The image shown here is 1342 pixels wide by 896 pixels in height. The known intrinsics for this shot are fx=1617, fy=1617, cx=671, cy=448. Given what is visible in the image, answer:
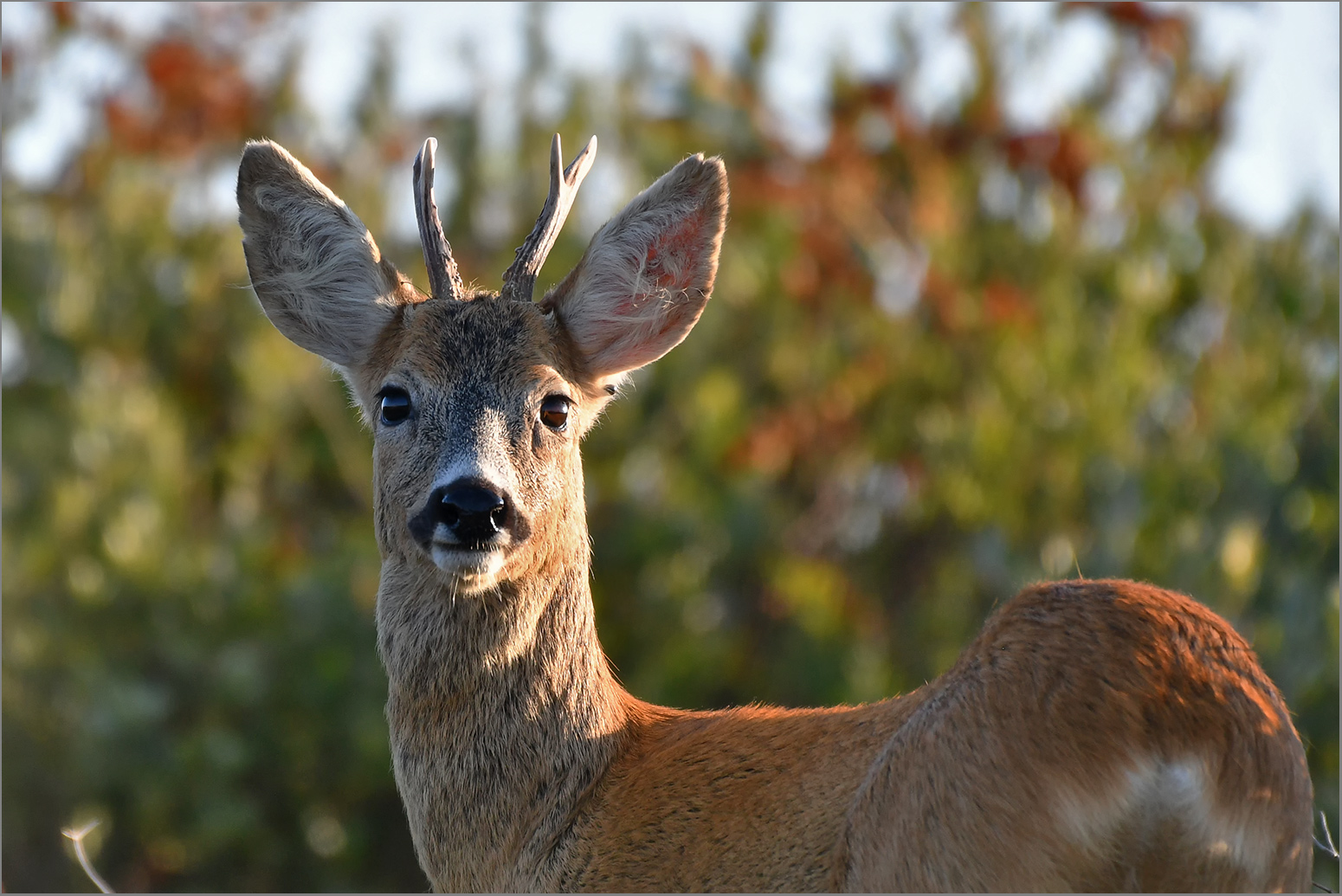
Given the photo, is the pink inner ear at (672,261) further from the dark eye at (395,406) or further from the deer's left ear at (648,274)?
the dark eye at (395,406)

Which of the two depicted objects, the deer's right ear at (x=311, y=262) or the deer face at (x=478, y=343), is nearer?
the deer face at (x=478, y=343)

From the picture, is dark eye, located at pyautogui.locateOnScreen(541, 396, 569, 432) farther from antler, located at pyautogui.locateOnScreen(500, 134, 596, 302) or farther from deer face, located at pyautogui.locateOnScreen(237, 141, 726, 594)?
antler, located at pyautogui.locateOnScreen(500, 134, 596, 302)

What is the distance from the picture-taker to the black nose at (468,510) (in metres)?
4.36

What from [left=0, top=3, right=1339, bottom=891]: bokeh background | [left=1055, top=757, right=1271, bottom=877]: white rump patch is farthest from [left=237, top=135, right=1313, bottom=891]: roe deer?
[left=0, top=3, right=1339, bottom=891]: bokeh background

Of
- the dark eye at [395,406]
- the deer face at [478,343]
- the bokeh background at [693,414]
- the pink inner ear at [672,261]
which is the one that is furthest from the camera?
the bokeh background at [693,414]

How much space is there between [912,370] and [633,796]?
10742 mm

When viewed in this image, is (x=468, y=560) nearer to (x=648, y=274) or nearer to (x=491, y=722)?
(x=491, y=722)

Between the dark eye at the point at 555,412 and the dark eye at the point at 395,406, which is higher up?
the dark eye at the point at 395,406

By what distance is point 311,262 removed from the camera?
213 inches

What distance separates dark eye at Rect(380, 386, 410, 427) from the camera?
4.87 m

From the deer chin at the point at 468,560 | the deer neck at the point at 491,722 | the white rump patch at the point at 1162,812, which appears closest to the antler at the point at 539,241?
the deer neck at the point at 491,722

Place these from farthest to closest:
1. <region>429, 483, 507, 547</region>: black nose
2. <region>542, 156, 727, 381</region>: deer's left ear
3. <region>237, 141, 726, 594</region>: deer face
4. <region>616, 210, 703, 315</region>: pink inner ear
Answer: <region>616, 210, 703, 315</region>: pink inner ear
<region>542, 156, 727, 381</region>: deer's left ear
<region>237, 141, 726, 594</region>: deer face
<region>429, 483, 507, 547</region>: black nose

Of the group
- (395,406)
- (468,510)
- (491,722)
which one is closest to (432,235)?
(395,406)

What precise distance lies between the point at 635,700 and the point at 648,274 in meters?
1.42
